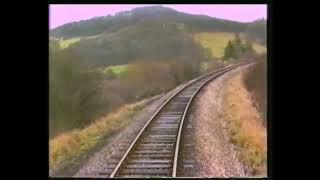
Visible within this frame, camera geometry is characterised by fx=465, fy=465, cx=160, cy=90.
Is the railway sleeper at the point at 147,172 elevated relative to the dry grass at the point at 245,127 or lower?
lower

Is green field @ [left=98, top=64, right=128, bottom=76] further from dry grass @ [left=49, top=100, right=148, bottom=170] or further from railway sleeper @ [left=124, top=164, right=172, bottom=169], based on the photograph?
railway sleeper @ [left=124, top=164, right=172, bottom=169]

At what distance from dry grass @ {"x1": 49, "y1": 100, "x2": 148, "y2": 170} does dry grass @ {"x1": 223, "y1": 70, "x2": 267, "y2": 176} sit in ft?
2.83

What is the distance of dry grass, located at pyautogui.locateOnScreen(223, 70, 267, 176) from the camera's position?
4.22m

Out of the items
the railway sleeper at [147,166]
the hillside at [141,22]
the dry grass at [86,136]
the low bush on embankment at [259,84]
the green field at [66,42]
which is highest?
the hillside at [141,22]

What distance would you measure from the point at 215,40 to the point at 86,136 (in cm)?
160

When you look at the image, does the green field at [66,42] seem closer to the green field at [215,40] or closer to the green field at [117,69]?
the green field at [117,69]

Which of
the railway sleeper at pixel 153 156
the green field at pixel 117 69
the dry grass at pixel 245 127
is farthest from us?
the green field at pixel 117 69

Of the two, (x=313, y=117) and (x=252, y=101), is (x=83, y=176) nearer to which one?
(x=252, y=101)

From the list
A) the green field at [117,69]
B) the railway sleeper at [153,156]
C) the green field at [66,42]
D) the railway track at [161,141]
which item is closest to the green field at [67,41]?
the green field at [66,42]

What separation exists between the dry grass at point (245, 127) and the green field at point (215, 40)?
0.34 m

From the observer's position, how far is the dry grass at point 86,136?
14.0 feet

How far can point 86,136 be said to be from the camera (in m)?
4.41

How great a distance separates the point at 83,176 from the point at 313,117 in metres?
2.11

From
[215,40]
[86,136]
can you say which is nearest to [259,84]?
[215,40]
